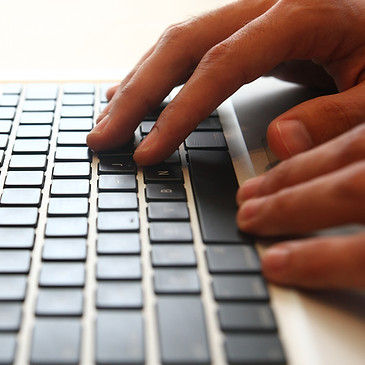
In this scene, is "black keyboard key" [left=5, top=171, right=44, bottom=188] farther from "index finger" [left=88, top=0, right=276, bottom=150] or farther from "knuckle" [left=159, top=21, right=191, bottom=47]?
"knuckle" [left=159, top=21, right=191, bottom=47]

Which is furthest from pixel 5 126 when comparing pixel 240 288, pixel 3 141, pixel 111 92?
pixel 240 288

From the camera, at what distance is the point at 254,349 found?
0.35 meters

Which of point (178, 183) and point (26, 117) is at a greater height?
point (26, 117)

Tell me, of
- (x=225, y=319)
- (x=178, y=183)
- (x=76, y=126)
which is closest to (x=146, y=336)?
(x=225, y=319)

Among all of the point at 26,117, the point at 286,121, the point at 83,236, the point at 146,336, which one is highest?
the point at 26,117

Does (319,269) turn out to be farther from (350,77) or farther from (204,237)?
(350,77)

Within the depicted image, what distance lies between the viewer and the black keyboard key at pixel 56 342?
335 millimetres

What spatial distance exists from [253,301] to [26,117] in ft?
1.17

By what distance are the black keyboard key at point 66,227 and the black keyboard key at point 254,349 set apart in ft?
0.52

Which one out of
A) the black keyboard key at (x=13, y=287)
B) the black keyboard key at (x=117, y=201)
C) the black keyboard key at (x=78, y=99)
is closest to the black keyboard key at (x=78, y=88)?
the black keyboard key at (x=78, y=99)

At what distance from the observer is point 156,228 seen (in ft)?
1.44

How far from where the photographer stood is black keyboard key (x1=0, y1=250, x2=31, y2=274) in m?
0.40

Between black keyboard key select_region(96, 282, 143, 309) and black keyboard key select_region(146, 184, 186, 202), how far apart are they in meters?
0.11

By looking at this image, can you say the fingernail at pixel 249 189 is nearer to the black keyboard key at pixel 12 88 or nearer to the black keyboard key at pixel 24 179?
the black keyboard key at pixel 24 179
